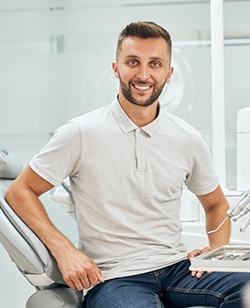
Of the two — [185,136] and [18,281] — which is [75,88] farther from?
[185,136]

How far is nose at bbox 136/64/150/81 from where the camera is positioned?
1825mm

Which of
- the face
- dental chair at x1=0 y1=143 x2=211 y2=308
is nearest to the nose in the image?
the face

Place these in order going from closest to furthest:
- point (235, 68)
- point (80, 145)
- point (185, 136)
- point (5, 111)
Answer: point (80, 145) → point (185, 136) → point (235, 68) → point (5, 111)

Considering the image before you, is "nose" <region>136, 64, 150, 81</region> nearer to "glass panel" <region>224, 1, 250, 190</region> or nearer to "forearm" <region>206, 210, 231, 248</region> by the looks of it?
"forearm" <region>206, 210, 231, 248</region>

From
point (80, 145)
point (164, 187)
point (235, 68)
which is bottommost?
point (164, 187)

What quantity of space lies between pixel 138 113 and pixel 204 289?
50cm

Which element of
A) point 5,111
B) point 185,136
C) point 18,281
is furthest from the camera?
point 5,111

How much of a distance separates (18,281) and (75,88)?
1014 millimetres

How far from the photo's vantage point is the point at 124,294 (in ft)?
5.32

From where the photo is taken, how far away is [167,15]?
10.8 ft

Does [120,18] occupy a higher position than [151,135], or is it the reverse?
[120,18]

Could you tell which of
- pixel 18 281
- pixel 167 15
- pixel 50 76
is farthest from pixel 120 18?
pixel 18 281

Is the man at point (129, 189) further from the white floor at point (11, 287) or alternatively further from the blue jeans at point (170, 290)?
the white floor at point (11, 287)

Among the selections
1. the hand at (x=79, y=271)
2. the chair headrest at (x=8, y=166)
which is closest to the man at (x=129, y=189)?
the hand at (x=79, y=271)
